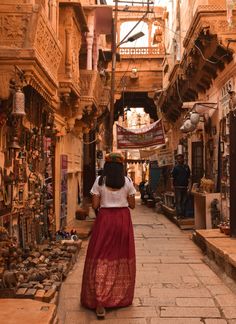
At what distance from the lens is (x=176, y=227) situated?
1352 centimetres

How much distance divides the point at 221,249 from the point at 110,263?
96.9 inches

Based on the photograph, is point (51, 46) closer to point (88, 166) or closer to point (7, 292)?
point (7, 292)

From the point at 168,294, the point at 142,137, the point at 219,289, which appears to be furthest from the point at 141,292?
the point at 142,137

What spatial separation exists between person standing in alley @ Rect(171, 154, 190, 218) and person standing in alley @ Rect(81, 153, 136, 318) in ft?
27.2

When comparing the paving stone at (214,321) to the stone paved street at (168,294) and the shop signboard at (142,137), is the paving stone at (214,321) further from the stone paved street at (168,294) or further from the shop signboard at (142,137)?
the shop signboard at (142,137)


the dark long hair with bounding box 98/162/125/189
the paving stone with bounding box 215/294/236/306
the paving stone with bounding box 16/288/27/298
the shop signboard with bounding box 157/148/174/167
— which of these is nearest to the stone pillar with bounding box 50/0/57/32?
the dark long hair with bounding box 98/162/125/189

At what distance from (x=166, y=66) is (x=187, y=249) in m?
13.0

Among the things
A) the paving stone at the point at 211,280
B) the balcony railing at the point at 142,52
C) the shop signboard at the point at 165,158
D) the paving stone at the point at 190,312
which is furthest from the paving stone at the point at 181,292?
the balcony railing at the point at 142,52

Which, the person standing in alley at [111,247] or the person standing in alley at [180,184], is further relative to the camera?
the person standing in alley at [180,184]

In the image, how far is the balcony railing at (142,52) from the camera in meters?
24.2

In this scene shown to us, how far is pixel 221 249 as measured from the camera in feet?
22.8

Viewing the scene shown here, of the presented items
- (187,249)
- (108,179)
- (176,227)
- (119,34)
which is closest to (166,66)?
(119,34)

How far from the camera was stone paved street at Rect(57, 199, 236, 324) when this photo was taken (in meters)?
4.89

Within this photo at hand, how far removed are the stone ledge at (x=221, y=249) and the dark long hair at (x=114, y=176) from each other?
2.02 meters
